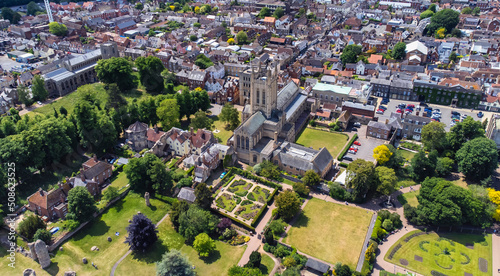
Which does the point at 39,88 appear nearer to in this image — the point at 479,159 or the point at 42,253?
the point at 42,253

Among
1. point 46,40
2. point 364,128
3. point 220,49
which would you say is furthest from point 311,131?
point 46,40

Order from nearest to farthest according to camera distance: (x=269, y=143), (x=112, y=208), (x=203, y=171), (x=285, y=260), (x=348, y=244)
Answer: (x=285, y=260)
(x=348, y=244)
(x=112, y=208)
(x=203, y=171)
(x=269, y=143)

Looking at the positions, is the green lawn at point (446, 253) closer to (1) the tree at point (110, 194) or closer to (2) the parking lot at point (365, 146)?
(2) the parking lot at point (365, 146)

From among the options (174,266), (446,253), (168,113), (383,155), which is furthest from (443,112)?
(174,266)

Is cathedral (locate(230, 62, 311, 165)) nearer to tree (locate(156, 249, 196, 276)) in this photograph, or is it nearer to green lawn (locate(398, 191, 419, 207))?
green lawn (locate(398, 191, 419, 207))

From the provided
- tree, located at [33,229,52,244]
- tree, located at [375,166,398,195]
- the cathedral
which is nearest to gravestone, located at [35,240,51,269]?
tree, located at [33,229,52,244]

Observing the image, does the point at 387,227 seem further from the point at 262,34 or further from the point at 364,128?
the point at 262,34
